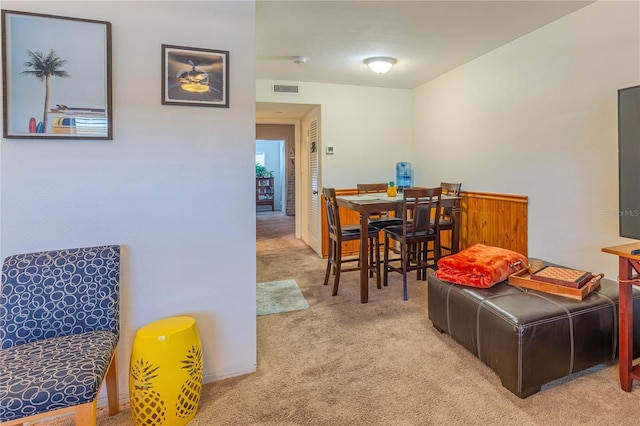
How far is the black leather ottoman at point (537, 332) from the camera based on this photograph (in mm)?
1657

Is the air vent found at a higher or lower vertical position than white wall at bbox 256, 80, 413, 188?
higher

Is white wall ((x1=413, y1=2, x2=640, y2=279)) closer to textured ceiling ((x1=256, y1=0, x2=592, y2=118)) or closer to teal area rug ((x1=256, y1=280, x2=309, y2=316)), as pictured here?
textured ceiling ((x1=256, y1=0, x2=592, y2=118))

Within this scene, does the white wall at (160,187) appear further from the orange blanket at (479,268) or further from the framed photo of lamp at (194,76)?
the orange blanket at (479,268)

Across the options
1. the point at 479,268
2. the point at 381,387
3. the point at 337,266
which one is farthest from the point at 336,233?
the point at 381,387

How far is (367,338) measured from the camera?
2365 millimetres

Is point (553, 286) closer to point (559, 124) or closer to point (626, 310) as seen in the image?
point (626, 310)

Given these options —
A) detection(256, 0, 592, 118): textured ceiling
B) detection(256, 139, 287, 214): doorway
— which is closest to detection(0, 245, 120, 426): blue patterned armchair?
detection(256, 0, 592, 118): textured ceiling

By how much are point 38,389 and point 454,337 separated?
83.3 inches

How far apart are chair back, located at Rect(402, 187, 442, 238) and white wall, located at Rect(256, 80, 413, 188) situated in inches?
69.4

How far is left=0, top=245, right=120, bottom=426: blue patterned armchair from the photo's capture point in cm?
110

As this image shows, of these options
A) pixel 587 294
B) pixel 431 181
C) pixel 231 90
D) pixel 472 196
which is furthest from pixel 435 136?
pixel 231 90

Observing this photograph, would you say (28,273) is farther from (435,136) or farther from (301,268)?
(435,136)

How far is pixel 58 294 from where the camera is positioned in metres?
1.44

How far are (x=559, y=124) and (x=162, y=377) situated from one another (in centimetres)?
336
